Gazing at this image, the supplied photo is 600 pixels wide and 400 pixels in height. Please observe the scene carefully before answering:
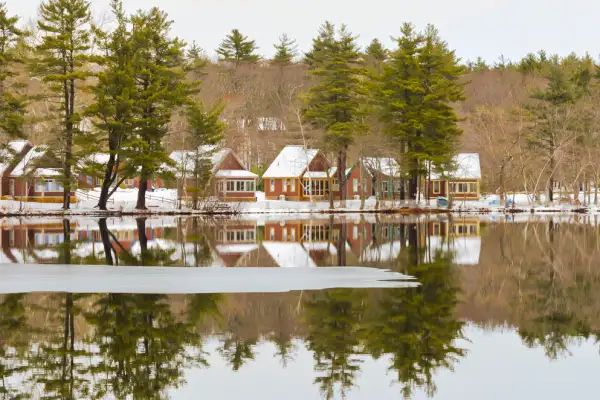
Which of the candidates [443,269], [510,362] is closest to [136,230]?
[443,269]

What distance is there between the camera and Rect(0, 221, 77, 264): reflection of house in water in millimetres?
24003

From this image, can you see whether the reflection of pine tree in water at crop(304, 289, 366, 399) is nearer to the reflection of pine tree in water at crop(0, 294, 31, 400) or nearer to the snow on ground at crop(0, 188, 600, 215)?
the reflection of pine tree in water at crop(0, 294, 31, 400)

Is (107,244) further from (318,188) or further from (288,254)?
(318,188)

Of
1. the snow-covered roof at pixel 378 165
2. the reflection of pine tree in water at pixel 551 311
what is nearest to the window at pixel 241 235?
the reflection of pine tree in water at pixel 551 311

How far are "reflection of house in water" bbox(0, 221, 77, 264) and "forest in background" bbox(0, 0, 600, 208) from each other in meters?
15.6

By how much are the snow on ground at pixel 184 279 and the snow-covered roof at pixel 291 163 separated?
62.7 meters

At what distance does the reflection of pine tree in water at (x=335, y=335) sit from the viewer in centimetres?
948

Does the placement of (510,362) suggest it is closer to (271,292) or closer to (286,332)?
(286,332)

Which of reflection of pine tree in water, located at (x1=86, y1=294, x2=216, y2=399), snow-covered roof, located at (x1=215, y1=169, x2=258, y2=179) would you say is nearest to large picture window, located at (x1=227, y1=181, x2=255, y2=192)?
snow-covered roof, located at (x1=215, y1=169, x2=258, y2=179)

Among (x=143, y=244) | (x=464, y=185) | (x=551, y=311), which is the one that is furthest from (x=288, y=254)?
(x=464, y=185)

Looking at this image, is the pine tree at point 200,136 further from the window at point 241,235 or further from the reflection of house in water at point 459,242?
the reflection of house in water at point 459,242

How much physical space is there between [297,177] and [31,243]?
2103 inches

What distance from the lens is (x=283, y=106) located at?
325 feet

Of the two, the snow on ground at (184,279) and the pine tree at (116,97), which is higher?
the pine tree at (116,97)
